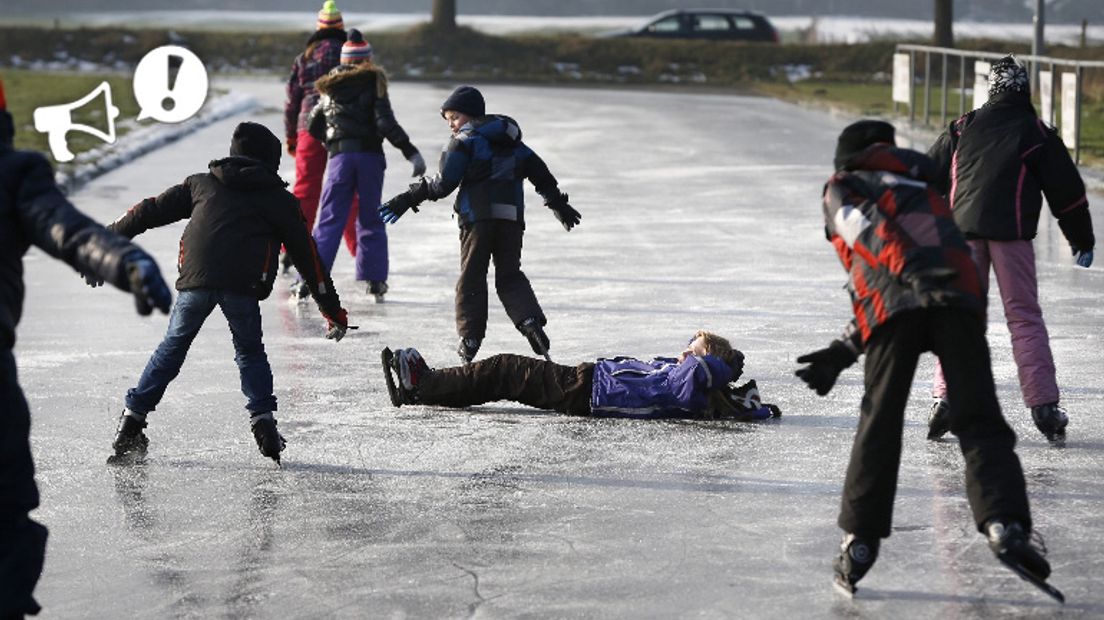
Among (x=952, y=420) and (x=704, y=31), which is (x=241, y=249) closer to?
(x=952, y=420)

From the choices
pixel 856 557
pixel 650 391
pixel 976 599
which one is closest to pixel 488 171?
pixel 650 391

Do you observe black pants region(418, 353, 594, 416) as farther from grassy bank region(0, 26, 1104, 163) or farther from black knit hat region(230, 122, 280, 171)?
grassy bank region(0, 26, 1104, 163)

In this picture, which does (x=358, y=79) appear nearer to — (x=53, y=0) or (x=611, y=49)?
(x=611, y=49)

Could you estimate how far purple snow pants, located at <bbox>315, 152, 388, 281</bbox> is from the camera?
12953mm

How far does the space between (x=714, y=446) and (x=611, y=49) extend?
122 feet

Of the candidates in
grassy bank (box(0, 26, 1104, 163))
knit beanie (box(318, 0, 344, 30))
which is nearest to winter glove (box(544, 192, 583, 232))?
knit beanie (box(318, 0, 344, 30))

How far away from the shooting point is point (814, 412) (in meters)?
9.52

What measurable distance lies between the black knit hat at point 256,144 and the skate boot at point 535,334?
253 centimetres

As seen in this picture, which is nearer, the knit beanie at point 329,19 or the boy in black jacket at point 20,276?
the boy in black jacket at point 20,276

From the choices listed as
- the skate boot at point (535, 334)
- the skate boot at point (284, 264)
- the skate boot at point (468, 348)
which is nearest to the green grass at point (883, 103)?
the skate boot at point (284, 264)

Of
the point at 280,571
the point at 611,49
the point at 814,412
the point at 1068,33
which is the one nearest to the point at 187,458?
the point at 280,571

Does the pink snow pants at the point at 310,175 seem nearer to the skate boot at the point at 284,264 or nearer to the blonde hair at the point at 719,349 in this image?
the skate boot at the point at 284,264

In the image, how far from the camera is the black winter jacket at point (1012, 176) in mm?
8477

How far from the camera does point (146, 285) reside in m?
5.18
